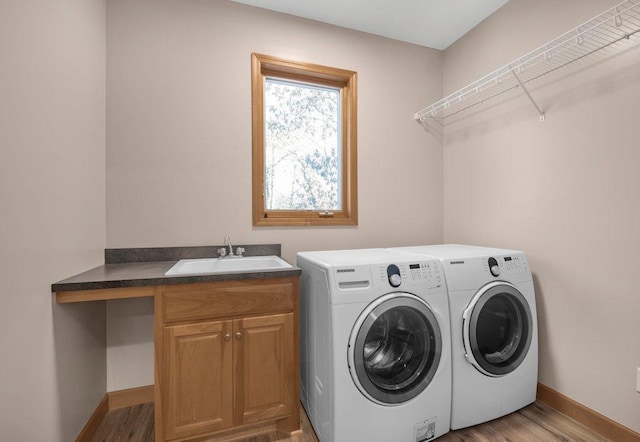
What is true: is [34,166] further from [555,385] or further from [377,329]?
[555,385]

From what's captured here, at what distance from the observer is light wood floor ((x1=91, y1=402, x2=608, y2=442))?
5.13 feet

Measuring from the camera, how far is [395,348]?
158cm

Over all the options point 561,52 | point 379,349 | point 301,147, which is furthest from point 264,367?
point 561,52

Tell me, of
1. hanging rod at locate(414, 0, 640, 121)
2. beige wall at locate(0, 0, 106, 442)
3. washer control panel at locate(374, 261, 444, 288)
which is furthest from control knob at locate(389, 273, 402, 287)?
beige wall at locate(0, 0, 106, 442)

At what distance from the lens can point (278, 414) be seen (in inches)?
62.4

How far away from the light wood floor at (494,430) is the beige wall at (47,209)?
0.60 ft

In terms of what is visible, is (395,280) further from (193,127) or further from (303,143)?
(193,127)

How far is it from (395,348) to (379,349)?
0.27 ft

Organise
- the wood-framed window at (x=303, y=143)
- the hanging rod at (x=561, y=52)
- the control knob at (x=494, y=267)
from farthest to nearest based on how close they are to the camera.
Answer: the wood-framed window at (x=303, y=143), the control knob at (x=494, y=267), the hanging rod at (x=561, y=52)

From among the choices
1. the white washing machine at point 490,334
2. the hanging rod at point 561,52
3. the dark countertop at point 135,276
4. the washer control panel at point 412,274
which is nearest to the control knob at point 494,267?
the white washing machine at point 490,334

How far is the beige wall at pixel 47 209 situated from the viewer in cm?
101

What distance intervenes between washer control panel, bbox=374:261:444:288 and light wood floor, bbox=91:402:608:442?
838 millimetres

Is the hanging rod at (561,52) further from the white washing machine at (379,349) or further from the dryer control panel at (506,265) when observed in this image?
the white washing machine at (379,349)

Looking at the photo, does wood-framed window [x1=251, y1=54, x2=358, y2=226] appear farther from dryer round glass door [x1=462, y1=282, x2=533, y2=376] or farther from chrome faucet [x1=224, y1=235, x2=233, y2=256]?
dryer round glass door [x1=462, y1=282, x2=533, y2=376]
